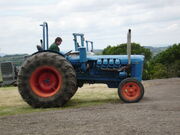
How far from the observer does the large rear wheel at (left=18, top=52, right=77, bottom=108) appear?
1074 cm

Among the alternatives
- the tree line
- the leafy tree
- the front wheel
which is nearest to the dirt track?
the front wheel

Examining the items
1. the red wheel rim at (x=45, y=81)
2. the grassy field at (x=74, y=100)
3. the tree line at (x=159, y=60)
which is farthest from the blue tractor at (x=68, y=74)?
the tree line at (x=159, y=60)

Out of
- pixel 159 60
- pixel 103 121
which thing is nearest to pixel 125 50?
pixel 159 60

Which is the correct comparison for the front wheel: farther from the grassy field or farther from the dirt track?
the dirt track

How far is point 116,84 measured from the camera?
11914 millimetres

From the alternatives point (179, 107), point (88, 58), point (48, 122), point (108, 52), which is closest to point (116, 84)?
point (88, 58)

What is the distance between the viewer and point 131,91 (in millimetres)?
11156

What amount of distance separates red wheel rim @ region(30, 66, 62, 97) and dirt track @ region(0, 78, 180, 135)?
6.10 ft

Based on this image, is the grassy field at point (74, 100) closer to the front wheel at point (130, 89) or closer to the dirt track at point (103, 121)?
the front wheel at point (130, 89)

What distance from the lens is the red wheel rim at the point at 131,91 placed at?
11.1 metres

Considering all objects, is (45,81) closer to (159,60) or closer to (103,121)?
(103,121)

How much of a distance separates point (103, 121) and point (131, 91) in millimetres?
3522

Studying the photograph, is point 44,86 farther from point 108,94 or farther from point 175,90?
point 175,90

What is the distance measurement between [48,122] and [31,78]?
3.22 metres
